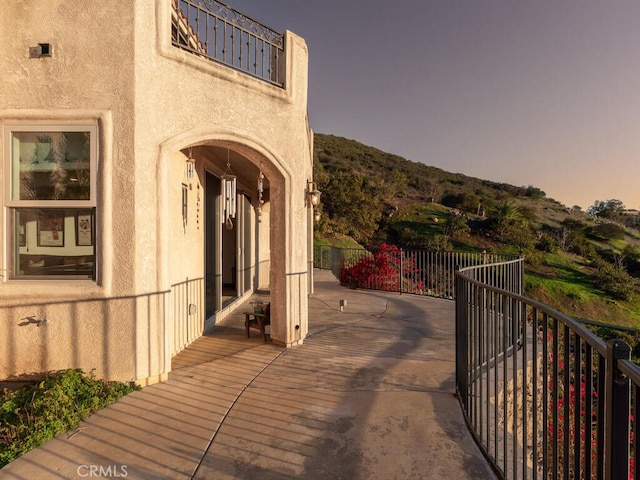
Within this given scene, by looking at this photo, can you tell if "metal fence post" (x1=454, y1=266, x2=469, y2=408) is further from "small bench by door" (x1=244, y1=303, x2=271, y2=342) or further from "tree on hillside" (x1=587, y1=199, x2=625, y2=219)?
"tree on hillside" (x1=587, y1=199, x2=625, y2=219)

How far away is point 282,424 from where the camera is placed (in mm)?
3217

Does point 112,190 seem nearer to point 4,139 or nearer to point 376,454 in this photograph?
point 4,139

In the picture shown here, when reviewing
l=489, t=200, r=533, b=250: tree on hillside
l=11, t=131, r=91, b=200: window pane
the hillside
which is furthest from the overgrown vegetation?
l=489, t=200, r=533, b=250: tree on hillside

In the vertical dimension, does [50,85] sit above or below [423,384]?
above

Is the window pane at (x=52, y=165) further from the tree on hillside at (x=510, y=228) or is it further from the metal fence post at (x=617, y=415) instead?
the tree on hillside at (x=510, y=228)

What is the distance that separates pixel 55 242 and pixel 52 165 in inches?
36.2

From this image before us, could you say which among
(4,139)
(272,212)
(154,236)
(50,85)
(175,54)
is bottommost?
(154,236)

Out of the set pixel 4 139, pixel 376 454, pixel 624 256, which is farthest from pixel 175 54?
pixel 624 256

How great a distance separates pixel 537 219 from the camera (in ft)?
123

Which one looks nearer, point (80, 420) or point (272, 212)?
point (80, 420)

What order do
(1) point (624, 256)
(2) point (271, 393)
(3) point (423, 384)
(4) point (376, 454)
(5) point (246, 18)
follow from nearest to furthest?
(4) point (376, 454) → (2) point (271, 393) → (3) point (423, 384) → (5) point (246, 18) → (1) point (624, 256)

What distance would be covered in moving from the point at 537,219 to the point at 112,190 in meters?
42.7

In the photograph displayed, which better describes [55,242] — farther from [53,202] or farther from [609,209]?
[609,209]

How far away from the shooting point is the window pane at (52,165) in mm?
4062
